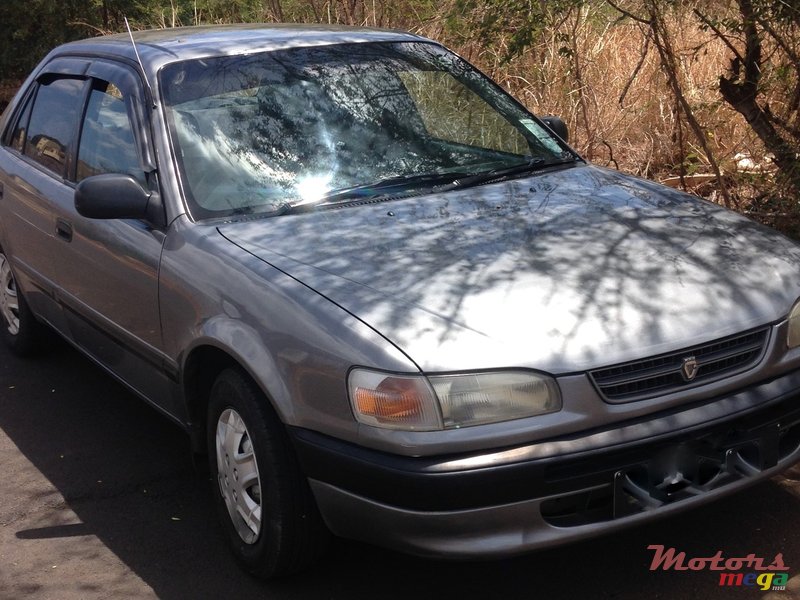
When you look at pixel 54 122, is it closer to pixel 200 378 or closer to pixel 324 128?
pixel 324 128

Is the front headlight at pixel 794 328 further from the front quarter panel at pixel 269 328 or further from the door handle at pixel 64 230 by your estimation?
the door handle at pixel 64 230

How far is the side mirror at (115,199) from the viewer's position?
4.00 meters

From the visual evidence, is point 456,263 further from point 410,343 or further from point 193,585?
point 193,585

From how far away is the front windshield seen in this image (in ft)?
13.6

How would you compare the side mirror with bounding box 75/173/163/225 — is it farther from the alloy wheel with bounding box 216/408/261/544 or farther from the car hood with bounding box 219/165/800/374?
the alloy wheel with bounding box 216/408/261/544

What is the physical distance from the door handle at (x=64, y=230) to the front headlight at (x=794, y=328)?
2.99 m

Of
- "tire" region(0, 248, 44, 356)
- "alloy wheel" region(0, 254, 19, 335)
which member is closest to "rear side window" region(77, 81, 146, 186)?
"tire" region(0, 248, 44, 356)

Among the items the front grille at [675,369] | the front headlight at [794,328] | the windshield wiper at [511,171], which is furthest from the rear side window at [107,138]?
the front headlight at [794,328]

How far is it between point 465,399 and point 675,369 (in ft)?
2.09

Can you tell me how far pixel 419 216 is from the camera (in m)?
3.97

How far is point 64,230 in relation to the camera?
15.9 ft

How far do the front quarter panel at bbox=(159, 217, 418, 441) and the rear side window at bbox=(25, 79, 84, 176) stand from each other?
1.38 m

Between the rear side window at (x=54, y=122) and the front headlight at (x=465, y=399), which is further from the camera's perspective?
the rear side window at (x=54, y=122)

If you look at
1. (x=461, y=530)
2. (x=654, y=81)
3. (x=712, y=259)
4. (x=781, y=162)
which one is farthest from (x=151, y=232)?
(x=654, y=81)
